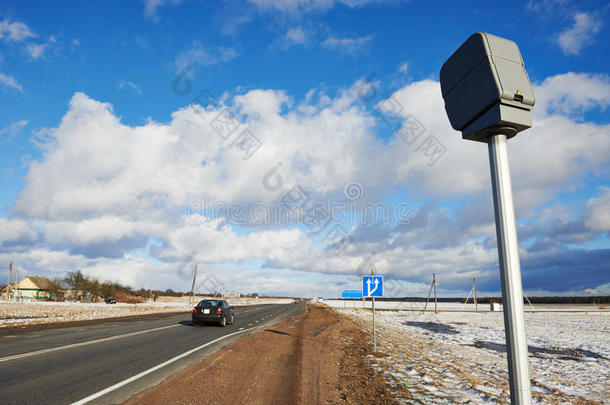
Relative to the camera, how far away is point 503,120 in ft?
6.30

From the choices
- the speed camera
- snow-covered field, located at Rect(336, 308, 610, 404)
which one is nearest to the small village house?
snow-covered field, located at Rect(336, 308, 610, 404)

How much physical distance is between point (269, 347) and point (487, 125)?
1238 cm

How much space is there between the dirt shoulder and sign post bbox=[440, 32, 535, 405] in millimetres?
5040

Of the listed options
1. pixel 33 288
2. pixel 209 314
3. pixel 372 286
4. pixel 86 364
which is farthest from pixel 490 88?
pixel 33 288

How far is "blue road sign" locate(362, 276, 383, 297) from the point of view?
11.4 m

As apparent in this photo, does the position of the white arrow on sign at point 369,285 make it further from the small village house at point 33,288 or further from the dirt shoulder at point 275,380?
the small village house at point 33,288

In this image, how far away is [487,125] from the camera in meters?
2.02

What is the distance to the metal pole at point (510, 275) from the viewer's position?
1781mm

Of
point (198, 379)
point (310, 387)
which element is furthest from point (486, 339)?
point (198, 379)

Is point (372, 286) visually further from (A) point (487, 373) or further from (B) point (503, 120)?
(B) point (503, 120)

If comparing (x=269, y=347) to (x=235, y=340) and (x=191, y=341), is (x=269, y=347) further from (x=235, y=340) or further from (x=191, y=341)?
(x=191, y=341)

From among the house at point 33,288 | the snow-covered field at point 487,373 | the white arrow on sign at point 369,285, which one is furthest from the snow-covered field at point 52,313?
the house at point 33,288

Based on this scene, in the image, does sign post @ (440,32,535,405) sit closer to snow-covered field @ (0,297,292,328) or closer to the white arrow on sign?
the white arrow on sign

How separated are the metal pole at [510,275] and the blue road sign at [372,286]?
9.84 m
